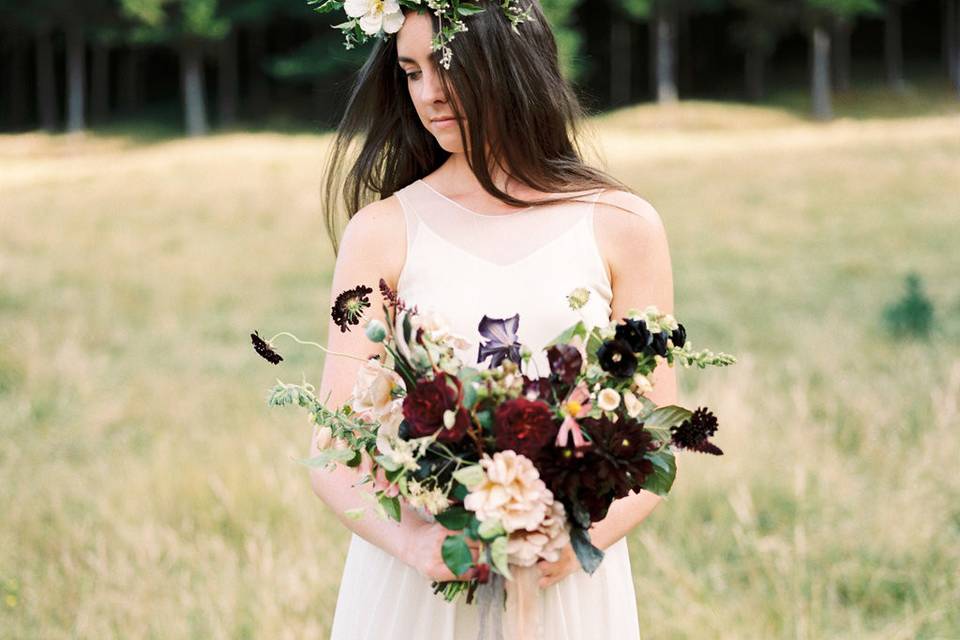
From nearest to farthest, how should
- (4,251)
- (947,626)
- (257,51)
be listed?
(947,626)
(4,251)
(257,51)

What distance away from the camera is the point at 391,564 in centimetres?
227

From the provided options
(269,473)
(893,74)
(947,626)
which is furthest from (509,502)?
(893,74)

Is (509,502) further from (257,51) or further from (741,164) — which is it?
(257,51)

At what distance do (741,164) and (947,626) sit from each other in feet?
59.3

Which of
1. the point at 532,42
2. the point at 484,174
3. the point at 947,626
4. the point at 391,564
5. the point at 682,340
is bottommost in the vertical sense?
the point at 947,626

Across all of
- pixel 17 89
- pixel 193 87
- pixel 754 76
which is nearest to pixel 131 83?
pixel 17 89

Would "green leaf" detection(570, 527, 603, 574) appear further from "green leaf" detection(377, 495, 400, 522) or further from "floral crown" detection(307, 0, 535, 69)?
"floral crown" detection(307, 0, 535, 69)

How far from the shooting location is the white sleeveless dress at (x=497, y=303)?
85.1 inches

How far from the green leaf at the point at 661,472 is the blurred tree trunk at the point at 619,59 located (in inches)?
1752

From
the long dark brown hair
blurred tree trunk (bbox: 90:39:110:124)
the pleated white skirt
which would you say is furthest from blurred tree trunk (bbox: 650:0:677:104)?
the pleated white skirt

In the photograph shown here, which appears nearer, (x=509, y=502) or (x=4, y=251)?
(x=509, y=502)

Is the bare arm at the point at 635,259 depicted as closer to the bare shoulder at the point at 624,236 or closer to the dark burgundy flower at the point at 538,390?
the bare shoulder at the point at 624,236

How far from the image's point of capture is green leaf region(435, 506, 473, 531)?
1658 millimetres

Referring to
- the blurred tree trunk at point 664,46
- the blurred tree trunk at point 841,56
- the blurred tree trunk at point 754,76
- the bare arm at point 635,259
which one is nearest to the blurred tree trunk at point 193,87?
the blurred tree trunk at point 664,46
